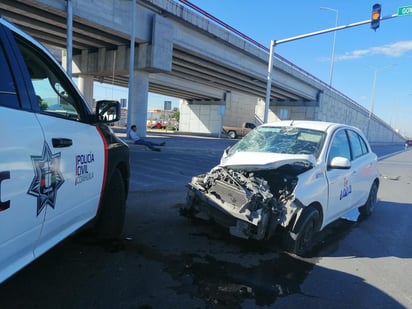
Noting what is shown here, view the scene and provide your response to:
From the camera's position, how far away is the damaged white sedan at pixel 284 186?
150 inches

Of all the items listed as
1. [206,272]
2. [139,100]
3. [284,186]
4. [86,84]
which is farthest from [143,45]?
[206,272]

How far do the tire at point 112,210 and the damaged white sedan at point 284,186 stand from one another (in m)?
0.99

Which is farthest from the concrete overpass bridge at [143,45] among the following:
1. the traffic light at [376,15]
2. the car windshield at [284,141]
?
the car windshield at [284,141]

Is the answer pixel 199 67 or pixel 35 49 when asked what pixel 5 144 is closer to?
pixel 35 49

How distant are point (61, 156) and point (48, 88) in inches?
27.5

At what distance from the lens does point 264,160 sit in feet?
14.2

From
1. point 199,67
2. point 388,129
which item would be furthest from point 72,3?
point 388,129

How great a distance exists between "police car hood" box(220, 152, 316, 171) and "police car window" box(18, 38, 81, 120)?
212 centimetres

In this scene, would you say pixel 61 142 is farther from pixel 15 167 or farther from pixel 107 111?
pixel 107 111

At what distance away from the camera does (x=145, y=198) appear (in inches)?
262

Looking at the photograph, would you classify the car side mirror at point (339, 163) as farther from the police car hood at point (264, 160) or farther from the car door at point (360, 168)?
the car door at point (360, 168)

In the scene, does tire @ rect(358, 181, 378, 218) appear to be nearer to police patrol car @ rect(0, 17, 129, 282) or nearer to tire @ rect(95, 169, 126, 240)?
tire @ rect(95, 169, 126, 240)

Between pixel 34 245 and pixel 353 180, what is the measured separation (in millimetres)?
4476

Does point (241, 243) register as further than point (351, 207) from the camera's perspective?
No
